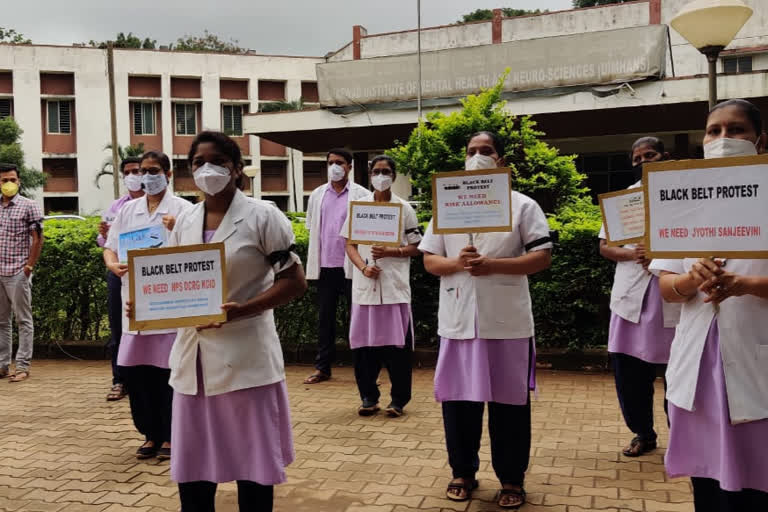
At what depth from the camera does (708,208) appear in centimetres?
269

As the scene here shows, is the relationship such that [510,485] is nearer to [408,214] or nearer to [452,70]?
[408,214]

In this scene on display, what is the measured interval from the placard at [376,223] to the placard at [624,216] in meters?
1.92

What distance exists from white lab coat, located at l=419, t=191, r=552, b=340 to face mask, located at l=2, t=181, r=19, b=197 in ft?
18.4

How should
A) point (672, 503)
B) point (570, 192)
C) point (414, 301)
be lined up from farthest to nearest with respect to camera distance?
point (570, 192), point (414, 301), point (672, 503)

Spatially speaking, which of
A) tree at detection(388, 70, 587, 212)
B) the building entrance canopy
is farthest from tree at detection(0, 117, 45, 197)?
tree at detection(388, 70, 587, 212)

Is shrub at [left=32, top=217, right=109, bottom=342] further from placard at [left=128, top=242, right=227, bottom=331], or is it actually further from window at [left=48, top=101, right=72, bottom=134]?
window at [left=48, top=101, right=72, bottom=134]

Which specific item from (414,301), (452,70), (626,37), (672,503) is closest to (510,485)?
(672,503)

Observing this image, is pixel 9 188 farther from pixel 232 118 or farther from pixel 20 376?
pixel 232 118

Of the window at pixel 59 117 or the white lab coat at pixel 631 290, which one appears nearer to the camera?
the white lab coat at pixel 631 290

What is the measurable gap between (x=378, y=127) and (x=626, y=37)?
757 centimetres

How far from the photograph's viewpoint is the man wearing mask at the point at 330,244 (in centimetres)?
723

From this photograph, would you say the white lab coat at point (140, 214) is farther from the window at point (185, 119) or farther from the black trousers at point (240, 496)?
the window at point (185, 119)

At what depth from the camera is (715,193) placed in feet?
8.78

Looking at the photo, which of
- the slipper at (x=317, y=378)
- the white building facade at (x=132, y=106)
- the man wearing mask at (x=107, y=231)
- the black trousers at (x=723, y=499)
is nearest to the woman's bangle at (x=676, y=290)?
the black trousers at (x=723, y=499)
